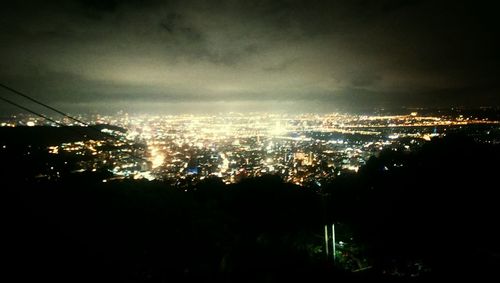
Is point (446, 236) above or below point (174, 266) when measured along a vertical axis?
below

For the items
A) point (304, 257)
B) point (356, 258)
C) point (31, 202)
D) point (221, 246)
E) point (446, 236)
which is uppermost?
point (31, 202)

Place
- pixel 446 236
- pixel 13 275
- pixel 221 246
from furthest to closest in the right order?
pixel 446 236
pixel 221 246
pixel 13 275

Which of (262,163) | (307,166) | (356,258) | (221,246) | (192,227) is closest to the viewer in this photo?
(221,246)

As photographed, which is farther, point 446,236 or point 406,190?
point 406,190

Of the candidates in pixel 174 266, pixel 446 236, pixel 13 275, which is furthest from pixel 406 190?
pixel 13 275

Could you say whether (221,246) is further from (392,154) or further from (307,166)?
(307,166)

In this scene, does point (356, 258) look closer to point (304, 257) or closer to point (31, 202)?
point (304, 257)
